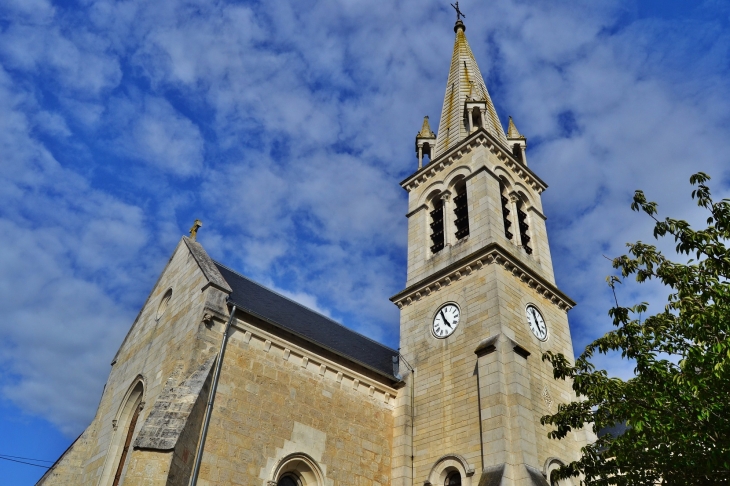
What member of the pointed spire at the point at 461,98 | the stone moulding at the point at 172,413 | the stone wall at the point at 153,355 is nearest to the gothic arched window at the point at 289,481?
the stone moulding at the point at 172,413

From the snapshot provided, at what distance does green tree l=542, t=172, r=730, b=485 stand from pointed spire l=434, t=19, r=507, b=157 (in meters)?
12.9

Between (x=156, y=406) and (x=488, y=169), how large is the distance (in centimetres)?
1398

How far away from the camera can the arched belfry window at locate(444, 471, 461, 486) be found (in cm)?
1491

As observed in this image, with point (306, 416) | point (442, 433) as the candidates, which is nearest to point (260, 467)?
point (306, 416)

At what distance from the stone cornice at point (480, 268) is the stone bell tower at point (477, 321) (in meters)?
0.04

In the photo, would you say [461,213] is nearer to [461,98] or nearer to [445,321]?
[445,321]

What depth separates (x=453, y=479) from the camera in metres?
15.1

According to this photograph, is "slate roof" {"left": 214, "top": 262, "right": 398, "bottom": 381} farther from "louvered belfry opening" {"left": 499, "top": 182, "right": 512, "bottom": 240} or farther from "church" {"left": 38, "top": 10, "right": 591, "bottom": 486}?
"louvered belfry opening" {"left": 499, "top": 182, "right": 512, "bottom": 240}

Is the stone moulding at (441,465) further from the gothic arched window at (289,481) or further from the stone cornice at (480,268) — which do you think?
the stone cornice at (480,268)

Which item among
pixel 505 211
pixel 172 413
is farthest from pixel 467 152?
pixel 172 413

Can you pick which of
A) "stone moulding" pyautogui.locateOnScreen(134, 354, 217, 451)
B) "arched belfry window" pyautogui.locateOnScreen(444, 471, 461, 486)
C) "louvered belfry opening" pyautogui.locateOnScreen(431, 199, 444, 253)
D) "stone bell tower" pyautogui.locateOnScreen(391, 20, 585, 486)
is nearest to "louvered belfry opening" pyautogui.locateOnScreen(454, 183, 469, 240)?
"stone bell tower" pyautogui.locateOnScreen(391, 20, 585, 486)

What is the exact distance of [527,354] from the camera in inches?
608

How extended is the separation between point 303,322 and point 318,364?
103 inches

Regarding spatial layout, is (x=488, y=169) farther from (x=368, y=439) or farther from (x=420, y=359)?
(x=368, y=439)
